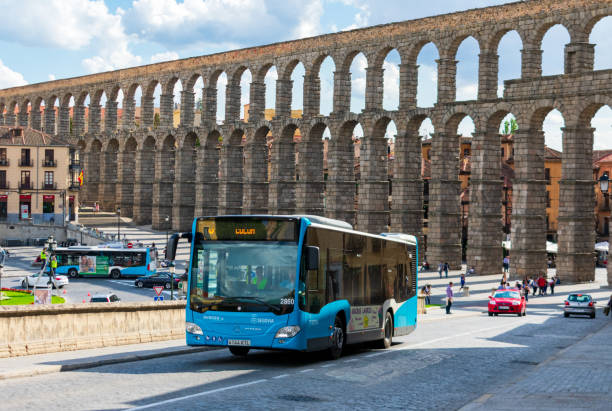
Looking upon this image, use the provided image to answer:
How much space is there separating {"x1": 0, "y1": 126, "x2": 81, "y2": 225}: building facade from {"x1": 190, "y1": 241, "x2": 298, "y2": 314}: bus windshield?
79.2 metres

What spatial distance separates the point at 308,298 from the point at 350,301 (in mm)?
2597

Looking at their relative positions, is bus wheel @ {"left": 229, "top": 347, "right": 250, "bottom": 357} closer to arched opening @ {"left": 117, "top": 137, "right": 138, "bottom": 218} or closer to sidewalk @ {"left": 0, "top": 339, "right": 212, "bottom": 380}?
sidewalk @ {"left": 0, "top": 339, "right": 212, "bottom": 380}

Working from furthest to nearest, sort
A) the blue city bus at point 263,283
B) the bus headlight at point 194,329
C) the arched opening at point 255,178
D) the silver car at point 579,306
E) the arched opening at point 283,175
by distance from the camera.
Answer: the arched opening at point 255,178 → the arched opening at point 283,175 → the silver car at point 579,306 → the bus headlight at point 194,329 → the blue city bus at point 263,283

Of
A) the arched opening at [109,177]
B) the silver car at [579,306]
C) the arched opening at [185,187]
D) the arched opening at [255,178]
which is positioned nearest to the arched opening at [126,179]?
the arched opening at [109,177]

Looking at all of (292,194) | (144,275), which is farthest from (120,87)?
(144,275)

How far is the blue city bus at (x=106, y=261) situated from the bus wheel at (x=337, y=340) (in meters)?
53.0

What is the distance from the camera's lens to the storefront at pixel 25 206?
9838cm

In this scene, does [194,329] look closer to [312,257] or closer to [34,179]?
[312,257]

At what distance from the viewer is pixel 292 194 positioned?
86875mm

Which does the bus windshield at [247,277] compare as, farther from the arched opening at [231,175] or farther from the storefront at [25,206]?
the storefront at [25,206]

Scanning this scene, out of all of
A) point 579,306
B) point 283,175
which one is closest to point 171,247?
point 579,306

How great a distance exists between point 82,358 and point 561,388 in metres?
10.1

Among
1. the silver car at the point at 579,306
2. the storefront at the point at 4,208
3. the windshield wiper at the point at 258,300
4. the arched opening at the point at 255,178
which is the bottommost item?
the silver car at the point at 579,306

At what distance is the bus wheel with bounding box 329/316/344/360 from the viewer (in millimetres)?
21853
